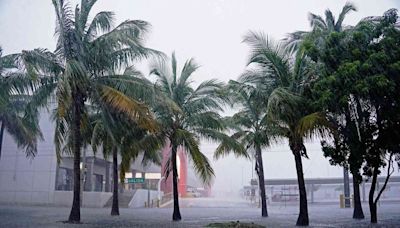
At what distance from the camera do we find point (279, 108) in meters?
15.3

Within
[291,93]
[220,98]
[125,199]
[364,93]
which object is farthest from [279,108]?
[125,199]

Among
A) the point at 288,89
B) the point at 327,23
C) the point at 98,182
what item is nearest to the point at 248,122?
the point at 288,89

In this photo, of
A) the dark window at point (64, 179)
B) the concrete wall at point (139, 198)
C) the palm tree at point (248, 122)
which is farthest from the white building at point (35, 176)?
the palm tree at point (248, 122)

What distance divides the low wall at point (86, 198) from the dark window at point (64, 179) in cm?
272

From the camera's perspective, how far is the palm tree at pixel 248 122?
1808 cm

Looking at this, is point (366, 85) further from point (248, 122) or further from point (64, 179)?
point (64, 179)

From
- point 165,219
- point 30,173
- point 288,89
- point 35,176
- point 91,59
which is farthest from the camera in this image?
point 30,173

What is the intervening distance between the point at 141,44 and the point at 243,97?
6.03m

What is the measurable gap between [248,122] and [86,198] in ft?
74.3

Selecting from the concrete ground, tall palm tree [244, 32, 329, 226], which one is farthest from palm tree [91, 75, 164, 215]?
tall palm tree [244, 32, 329, 226]

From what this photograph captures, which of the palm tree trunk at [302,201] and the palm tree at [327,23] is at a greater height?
the palm tree at [327,23]

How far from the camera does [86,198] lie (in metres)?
39.1

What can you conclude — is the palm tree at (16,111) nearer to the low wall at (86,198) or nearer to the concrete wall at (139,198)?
the low wall at (86,198)

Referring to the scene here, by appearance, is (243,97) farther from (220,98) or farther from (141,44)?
(141,44)
